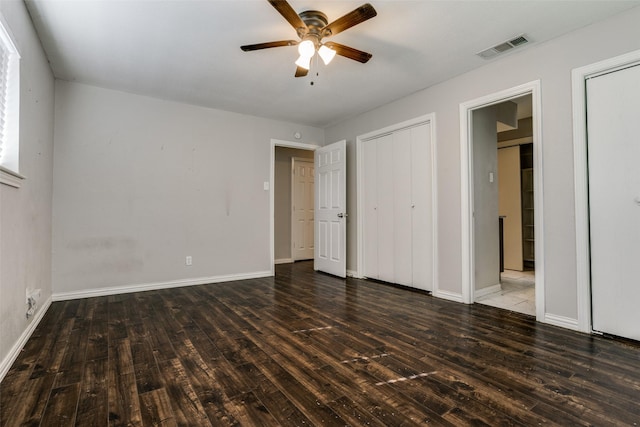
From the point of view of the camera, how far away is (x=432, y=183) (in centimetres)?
360

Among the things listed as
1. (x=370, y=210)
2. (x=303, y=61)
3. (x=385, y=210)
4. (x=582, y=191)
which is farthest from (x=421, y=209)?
(x=303, y=61)

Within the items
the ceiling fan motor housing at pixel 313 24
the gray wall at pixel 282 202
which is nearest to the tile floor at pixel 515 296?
the ceiling fan motor housing at pixel 313 24

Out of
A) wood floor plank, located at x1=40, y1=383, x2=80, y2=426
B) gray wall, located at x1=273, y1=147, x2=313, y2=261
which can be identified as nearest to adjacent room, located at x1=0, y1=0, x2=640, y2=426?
wood floor plank, located at x1=40, y1=383, x2=80, y2=426

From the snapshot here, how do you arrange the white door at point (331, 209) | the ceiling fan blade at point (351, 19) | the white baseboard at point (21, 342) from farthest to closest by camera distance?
1. the white door at point (331, 209)
2. the ceiling fan blade at point (351, 19)
3. the white baseboard at point (21, 342)

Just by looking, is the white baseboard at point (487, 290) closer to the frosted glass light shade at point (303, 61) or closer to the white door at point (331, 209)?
the white door at point (331, 209)

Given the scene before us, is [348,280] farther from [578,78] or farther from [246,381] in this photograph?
[578,78]

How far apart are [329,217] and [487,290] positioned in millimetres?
2391

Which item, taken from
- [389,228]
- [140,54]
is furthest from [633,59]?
[140,54]

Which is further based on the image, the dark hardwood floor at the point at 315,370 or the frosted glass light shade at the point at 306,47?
the frosted glass light shade at the point at 306,47

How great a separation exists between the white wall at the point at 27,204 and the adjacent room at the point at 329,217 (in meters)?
0.04

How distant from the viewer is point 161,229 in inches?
157

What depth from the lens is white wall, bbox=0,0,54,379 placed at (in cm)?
192

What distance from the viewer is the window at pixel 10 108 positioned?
2.04 metres

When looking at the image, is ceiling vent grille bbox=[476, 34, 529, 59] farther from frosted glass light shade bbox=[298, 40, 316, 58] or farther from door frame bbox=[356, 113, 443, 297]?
frosted glass light shade bbox=[298, 40, 316, 58]
